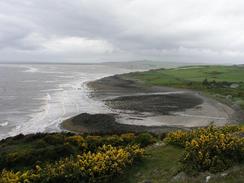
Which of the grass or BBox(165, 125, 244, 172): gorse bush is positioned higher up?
BBox(165, 125, 244, 172): gorse bush

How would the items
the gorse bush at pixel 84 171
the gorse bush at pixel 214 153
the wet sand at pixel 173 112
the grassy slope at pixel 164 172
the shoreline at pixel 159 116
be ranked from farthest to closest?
the wet sand at pixel 173 112 < the shoreline at pixel 159 116 < the gorse bush at pixel 84 171 < the gorse bush at pixel 214 153 < the grassy slope at pixel 164 172

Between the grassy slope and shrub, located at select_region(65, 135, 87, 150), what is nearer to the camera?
the grassy slope

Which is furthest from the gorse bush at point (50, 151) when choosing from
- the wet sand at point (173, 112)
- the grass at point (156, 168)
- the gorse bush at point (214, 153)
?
the wet sand at point (173, 112)

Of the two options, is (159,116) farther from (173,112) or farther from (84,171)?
(84,171)

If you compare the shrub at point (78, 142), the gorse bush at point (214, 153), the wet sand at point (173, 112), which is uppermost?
the gorse bush at point (214, 153)

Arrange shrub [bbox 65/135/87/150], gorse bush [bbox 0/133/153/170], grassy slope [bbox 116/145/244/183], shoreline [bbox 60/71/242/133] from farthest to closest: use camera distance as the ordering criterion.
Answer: shoreline [bbox 60/71/242/133] → shrub [bbox 65/135/87/150] → gorse bush [bbox 0/133/153/170] → grassy slope [bbox 116/145/244/183]

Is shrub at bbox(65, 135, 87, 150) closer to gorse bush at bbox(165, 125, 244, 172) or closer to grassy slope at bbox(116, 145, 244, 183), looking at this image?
grassy slope at bbox(116, 145, 244, 183)

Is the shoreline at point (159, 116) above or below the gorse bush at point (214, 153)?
below

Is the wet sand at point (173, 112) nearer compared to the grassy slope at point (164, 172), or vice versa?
the grassy slope at point (164, 172)

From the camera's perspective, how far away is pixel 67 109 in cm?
5916

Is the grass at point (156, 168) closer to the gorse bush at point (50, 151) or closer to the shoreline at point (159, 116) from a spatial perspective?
the gorse bush at point (50, 151)

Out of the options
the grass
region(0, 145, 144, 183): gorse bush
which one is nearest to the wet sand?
the grass

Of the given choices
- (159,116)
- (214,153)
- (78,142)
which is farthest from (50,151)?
(159,116)

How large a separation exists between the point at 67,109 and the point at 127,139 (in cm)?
3813
